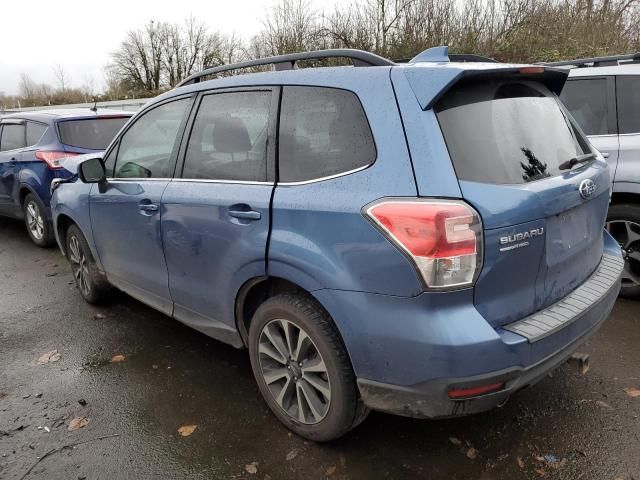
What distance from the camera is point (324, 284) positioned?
7.36 feet

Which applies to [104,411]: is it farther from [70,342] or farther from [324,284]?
[324,284]

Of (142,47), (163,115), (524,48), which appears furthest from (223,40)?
(163,115)

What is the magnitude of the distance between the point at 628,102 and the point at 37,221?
6691 millimetres

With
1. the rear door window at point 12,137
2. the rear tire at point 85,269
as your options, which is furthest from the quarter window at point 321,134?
the rear door window at point 12,137

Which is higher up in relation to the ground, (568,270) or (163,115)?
(163,115)

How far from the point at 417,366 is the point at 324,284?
519mm

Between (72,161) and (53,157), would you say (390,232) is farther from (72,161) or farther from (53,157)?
(53,157)

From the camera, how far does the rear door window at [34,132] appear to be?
650cm

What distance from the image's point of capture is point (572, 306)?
2.40m

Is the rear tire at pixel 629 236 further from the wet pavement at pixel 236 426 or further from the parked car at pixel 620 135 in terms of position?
the wet pavement at pixel 236 426

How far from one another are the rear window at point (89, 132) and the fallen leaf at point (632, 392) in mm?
6139

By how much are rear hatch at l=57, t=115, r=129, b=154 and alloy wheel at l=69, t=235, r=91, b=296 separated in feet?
6.72

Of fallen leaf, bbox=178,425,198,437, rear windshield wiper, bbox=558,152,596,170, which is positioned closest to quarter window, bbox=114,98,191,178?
fallen leaf, bbox=178,425,198,437

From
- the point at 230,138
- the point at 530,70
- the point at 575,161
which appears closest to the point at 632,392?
the point at 575,161
